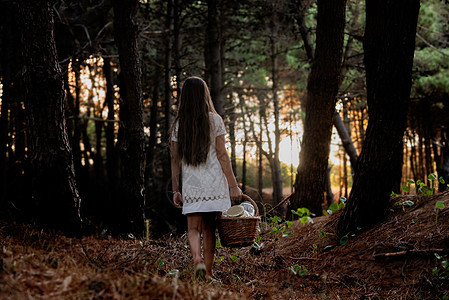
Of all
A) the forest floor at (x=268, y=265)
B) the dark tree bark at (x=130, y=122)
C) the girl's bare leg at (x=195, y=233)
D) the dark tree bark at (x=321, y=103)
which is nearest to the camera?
the forest floor at (x=268, y=265)

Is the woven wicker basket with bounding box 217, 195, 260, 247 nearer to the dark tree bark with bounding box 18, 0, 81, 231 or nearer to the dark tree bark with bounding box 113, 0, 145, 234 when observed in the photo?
the dark tree bark with bounding box 18, 0, 81, 231

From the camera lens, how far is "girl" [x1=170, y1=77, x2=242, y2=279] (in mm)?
4043

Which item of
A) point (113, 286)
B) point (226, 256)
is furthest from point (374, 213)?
point (113, 286)

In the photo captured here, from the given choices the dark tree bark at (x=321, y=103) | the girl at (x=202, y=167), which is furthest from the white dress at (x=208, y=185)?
the dark tree bark at (x=321, y=103)

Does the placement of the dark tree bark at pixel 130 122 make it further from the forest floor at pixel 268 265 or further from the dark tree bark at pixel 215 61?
the dark tree bark at pixel 215 61

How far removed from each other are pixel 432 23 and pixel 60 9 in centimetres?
1178

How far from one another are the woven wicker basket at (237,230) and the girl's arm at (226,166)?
0.27 m

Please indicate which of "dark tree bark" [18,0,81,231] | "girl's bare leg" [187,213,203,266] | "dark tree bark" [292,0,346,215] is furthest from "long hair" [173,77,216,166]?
"dark tree bark" [292,0,346,215]

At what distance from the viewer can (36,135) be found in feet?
15.9

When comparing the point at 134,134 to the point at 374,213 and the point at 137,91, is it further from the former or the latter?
the point at 374,213

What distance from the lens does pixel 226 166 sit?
13.4 ft

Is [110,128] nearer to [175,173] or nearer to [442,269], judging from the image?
[175,173]

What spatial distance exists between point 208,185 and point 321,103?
3427mm

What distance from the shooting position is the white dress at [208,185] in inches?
159
